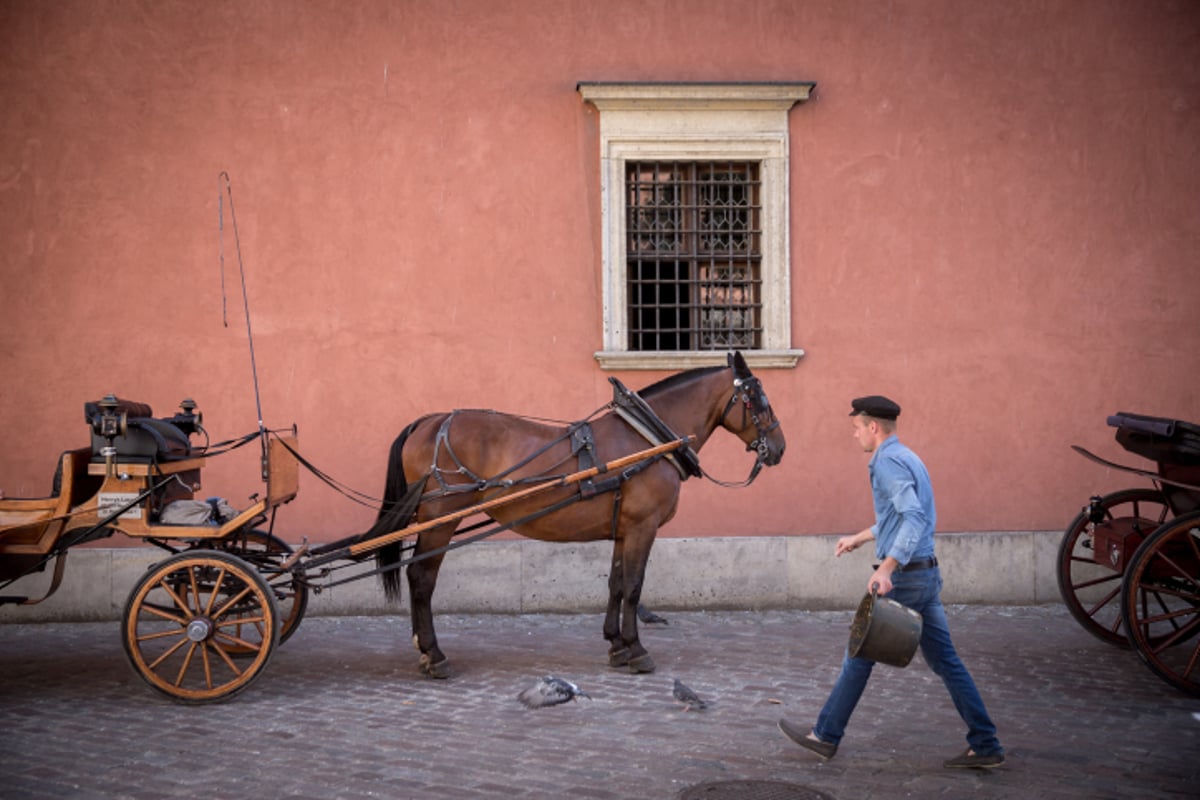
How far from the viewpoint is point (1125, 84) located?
8.85 meters

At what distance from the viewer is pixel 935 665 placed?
473cm

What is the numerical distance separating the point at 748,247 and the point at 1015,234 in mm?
2211

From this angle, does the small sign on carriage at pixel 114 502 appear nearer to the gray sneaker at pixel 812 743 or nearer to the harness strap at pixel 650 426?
the harness strap at pixel 650 426

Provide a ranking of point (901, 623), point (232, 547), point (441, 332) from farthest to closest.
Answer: point (441, 332) < point (232, 547) < point (901, 623)

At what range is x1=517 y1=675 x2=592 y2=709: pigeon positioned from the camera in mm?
5793

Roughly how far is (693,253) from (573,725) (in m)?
4.47

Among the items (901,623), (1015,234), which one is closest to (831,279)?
(1015,234)

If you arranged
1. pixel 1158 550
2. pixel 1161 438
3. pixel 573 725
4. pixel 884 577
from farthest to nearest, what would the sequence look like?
pixel 1161 438
pixel 1158 550
pixel 573 725
pixel 884 577

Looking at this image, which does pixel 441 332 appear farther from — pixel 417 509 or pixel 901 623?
pixel 901 623

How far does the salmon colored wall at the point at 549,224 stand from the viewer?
8.39m

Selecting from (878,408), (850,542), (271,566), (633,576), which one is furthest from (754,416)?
(271,566)

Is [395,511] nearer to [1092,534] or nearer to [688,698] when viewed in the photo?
[688,698]

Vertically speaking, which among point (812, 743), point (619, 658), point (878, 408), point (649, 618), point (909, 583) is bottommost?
point (649, 618)

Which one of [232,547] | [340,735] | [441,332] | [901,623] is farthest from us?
[441,332]
